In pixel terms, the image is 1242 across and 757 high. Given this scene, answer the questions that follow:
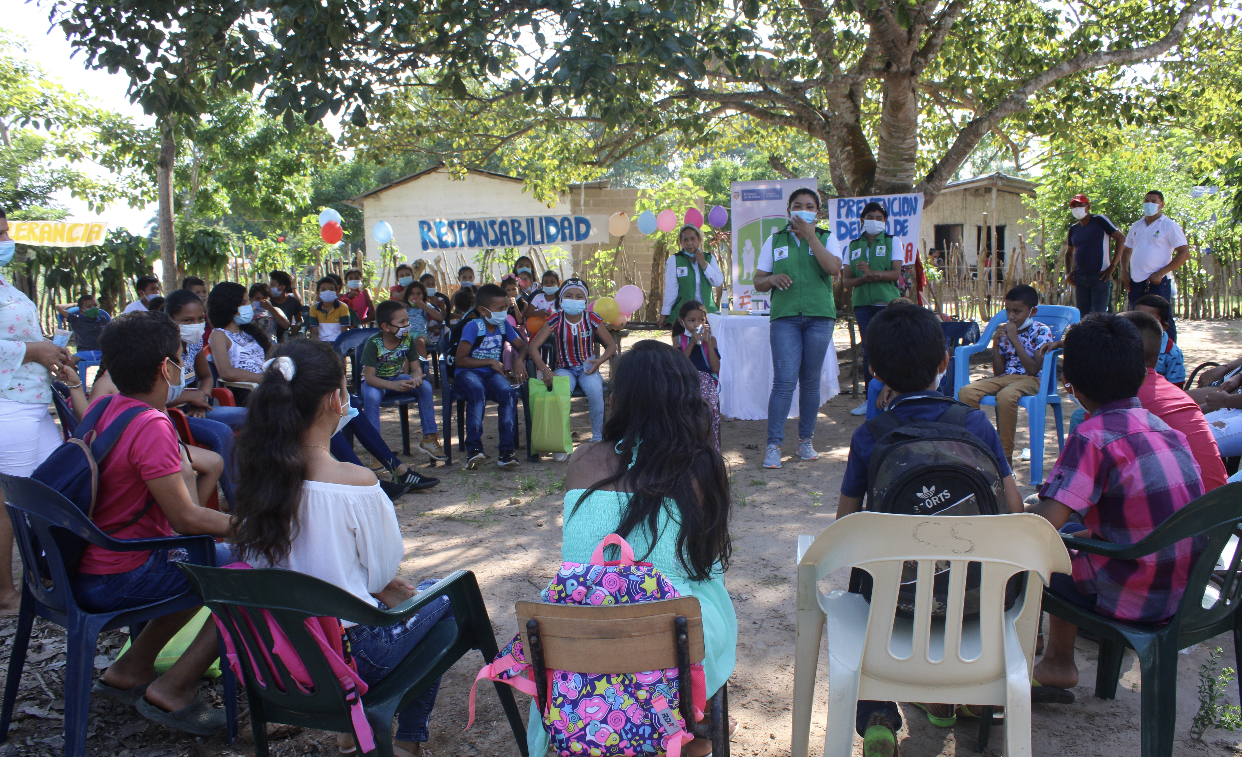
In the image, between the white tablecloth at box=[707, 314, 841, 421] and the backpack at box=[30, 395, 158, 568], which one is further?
the white tablecloth at box=[707, 314, 841, 421]

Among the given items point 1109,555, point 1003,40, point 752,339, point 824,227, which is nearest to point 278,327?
point 752,339

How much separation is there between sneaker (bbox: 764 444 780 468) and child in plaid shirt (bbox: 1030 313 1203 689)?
10.2ft

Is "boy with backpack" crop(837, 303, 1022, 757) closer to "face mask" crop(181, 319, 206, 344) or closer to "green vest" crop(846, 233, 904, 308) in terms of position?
"green vest" crop(846, 233, 904, 308)

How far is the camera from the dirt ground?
2.41 metres

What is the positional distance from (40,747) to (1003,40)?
36.6ft

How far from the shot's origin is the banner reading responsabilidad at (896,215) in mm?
8148

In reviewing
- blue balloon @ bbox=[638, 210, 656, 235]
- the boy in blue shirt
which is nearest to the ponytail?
the boy in blue shirt

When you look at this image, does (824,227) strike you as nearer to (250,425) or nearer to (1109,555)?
(1109,555)

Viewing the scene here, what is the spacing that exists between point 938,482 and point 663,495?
2.28 ft

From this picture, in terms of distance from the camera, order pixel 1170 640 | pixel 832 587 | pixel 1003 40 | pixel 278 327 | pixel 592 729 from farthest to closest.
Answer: pixel 1003 40
pixel 278 327
pixel 832 587
pixel 1170 640
pixel 592 729

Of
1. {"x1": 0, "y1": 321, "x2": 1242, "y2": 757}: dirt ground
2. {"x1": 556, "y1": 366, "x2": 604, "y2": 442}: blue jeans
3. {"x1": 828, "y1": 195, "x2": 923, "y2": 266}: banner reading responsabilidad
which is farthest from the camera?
{"x1": 828, "y1": 195, "x2": 923, "y2": 266}: banner reading responsabilidad

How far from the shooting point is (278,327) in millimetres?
8773

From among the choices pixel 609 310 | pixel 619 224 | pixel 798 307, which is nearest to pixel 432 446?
pixel 609 310

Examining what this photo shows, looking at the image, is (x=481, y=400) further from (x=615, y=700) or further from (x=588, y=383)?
(x=615, y=700)
